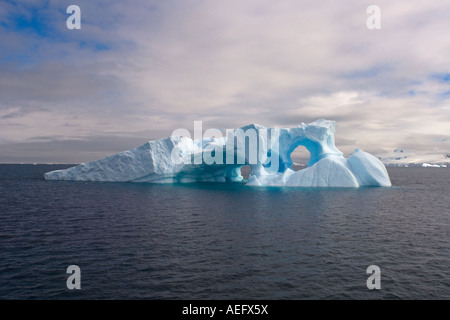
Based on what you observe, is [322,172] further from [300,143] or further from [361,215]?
[361,215]

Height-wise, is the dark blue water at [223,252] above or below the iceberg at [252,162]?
below

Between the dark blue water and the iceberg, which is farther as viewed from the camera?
the iceberg

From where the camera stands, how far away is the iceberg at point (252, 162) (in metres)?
43.3

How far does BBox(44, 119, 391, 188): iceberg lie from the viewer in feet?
142

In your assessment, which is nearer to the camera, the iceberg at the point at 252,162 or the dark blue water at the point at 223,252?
the dark blue water at the point at 223,252

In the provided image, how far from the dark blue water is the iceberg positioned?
17.3 m

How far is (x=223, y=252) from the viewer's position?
1453cm

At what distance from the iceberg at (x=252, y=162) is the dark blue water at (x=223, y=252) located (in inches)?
681

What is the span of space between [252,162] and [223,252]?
32.0 metres

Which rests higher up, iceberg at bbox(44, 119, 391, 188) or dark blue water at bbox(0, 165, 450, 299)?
iceberg at bbox(44, 119, 391, 188)

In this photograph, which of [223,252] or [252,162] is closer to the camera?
[223,252]

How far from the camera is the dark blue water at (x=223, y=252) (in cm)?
1059
